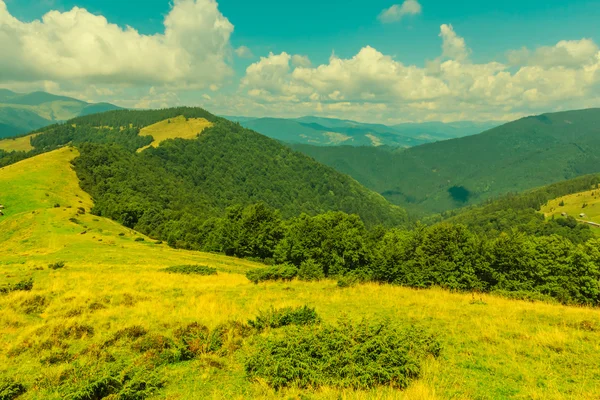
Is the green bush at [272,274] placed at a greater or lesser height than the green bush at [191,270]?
greater

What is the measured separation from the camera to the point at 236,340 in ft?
44.0

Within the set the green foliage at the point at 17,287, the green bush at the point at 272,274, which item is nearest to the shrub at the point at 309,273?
the green bush at the point at 272,274

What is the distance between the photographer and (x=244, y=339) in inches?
538

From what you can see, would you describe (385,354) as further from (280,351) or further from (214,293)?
(214,293)

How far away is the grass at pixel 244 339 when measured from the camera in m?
9.72

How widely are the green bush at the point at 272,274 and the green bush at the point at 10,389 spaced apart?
1872cm

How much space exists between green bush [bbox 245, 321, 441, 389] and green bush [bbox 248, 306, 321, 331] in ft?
7.24

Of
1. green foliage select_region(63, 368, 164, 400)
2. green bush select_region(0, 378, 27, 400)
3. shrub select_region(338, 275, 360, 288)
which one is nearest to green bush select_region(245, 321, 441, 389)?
green foliage select_region(63, 368, 164, 400)

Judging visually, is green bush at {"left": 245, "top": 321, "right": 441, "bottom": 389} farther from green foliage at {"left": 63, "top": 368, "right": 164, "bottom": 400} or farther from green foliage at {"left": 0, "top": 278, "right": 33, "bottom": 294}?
green foliage at {"left": 0, "top": 278, "right": 33, "bottom": 294}

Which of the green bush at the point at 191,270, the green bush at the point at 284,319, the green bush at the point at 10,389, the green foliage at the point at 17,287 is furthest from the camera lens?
the green bush at the point at 191,270

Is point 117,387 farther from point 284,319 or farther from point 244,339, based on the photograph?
point 284,319

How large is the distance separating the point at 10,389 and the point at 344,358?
1040 cm

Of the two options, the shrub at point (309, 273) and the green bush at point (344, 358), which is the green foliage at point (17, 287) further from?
the shrub at point (309, 273)

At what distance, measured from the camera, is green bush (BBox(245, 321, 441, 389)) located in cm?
976
